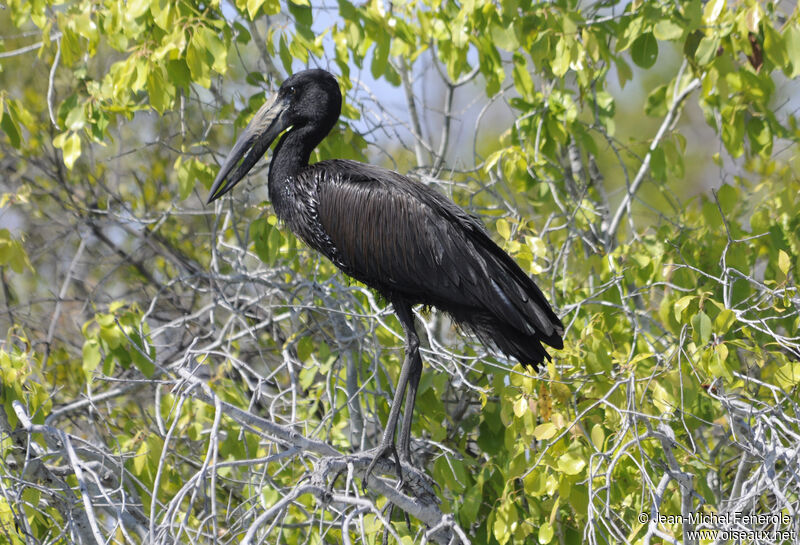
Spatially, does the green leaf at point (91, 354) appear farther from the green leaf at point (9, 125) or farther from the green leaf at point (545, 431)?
the green leaf at point (545, 431)

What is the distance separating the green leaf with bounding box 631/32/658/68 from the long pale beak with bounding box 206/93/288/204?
1780 mm

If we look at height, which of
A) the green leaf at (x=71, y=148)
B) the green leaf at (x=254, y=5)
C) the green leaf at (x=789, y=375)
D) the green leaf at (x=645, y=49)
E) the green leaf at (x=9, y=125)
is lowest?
the green leaf at (x=789, y=375)

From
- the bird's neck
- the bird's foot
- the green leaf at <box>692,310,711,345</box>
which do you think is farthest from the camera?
the bird's neck

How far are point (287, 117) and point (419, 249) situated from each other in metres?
1.05

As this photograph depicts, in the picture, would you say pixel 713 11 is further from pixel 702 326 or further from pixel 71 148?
pixel 71 148

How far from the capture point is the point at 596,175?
566cm

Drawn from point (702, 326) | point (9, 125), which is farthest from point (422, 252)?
point (9, 125)

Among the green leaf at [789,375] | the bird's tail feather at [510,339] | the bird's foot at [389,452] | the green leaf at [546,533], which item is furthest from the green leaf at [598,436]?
the bird's foot at [389,452]

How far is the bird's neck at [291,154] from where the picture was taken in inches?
180

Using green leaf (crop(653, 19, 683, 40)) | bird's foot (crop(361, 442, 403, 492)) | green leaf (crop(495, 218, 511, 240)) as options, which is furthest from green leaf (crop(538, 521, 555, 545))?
green leaf (crop(653, 19, 683, 40))

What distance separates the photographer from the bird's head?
15.3 ft

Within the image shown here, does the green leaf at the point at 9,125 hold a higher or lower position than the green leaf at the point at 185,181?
higher

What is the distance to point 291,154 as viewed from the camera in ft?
15.2

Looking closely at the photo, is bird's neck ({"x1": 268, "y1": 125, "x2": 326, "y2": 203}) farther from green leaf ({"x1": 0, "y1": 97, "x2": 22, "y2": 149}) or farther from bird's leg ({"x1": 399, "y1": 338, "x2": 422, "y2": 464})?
green leaf ({"x1": 0, "y1": 97, "x2": 22, "y2": 149})
